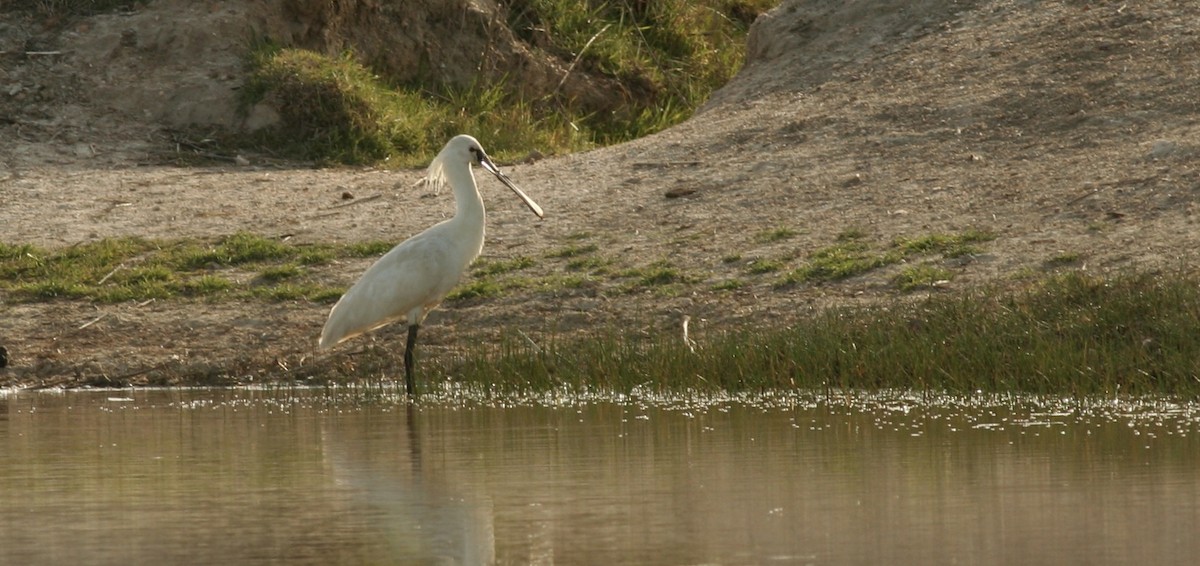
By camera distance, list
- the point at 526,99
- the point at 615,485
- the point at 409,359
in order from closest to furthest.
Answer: the point at 615,485
the point at 409,359
the point at 526,99

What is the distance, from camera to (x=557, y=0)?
2108 centimetres

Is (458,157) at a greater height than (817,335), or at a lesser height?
greater

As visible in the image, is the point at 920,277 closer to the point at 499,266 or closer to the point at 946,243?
the point at 946,243

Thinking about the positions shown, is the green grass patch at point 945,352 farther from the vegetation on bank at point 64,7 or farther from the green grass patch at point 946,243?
the vegetation on bank at point 64,7

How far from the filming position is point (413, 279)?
1178 cm

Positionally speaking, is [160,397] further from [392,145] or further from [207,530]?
[392,145]

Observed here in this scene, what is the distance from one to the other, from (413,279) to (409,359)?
1.52 feet

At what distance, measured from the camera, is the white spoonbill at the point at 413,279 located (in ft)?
38.3

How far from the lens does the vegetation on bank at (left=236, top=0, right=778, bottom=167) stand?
57.7 ft

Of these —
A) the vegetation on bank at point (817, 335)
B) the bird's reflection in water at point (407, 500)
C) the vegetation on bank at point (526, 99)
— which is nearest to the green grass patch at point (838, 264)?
the vegetation on bank at point (817, 335)

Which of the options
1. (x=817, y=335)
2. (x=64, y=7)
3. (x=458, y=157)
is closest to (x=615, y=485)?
(x=817, y=335)

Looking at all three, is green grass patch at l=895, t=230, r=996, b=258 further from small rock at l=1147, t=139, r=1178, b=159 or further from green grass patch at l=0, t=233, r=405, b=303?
green grass patch at l=0, t=233, r=405, b=303

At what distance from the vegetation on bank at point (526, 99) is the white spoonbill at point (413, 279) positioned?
4852mm

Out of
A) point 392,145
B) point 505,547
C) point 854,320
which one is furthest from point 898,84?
point 505,547
